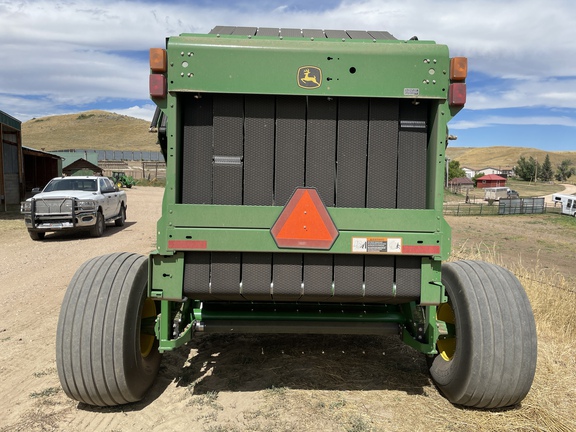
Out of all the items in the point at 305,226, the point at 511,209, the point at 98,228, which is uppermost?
the point at 305,226

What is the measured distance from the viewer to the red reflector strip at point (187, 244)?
10.7ft

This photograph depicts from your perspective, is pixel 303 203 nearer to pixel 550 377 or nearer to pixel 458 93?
pixel 458 93

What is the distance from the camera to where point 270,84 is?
10.6 ft

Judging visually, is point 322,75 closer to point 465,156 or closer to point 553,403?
point 553,403

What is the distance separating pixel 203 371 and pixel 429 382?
1968 mm

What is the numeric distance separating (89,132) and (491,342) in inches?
4764

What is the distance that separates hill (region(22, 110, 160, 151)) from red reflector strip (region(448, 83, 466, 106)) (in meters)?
91.4

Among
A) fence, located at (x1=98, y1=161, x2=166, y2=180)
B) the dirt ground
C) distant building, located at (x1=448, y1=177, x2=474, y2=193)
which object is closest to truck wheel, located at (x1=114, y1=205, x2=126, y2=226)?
the dirt ground

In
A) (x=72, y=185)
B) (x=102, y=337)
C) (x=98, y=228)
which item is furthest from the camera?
(x=72, y=185)

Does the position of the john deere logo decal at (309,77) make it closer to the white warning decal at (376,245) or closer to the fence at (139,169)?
the white warning decal at (376,245)

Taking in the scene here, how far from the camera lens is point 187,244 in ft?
10.7

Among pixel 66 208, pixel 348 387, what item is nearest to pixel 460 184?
pixel 66 208

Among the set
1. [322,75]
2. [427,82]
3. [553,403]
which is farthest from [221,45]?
[553,403]

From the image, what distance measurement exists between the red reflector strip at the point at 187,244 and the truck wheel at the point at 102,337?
583 millimetres
